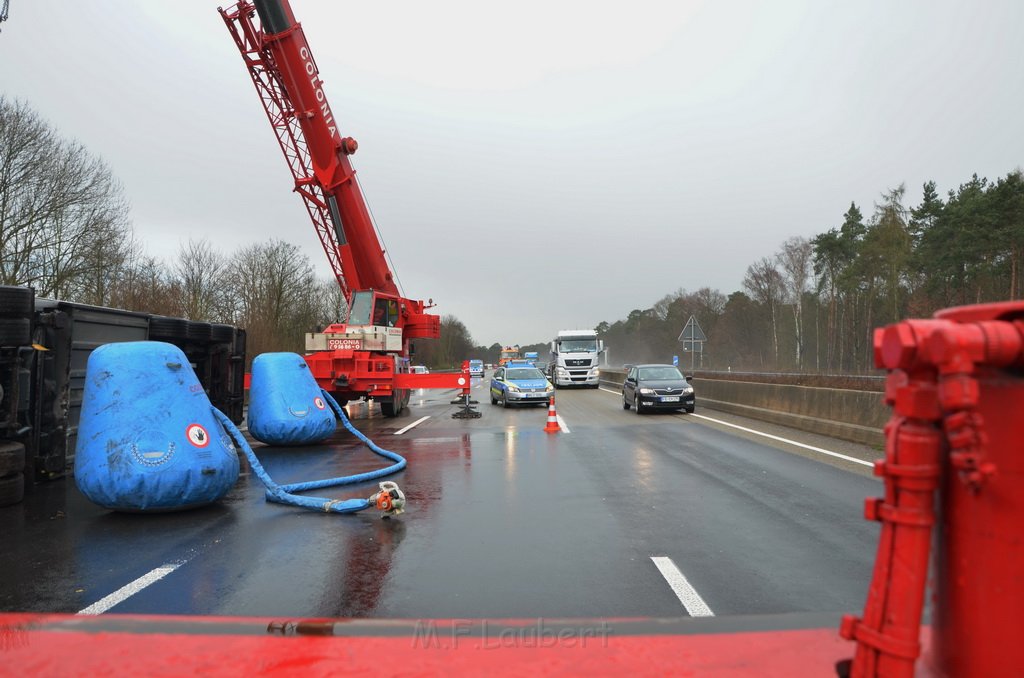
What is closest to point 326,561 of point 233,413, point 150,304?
point 233,413

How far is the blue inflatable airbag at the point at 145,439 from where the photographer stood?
20.0 feet

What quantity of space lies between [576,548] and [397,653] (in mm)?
3406

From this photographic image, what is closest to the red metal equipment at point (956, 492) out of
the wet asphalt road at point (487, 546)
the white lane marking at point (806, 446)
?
the wet asphalt road at point (487, 546)

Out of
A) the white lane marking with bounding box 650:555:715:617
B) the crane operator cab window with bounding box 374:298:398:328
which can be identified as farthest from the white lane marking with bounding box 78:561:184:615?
the crane operator cab window with bounding box 374:298:398:328

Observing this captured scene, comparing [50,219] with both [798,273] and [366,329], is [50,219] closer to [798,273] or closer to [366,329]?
[366,329]

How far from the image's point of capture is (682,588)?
427 cm

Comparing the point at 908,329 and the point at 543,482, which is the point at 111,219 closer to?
the point at 543,482

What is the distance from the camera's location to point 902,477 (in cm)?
151

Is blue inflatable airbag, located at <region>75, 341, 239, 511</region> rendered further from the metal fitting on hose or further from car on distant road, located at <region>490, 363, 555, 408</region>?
car on distant road, located at <region>490, 363, 555, 408</region>

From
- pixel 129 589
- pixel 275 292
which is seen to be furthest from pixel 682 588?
pixel 275 292

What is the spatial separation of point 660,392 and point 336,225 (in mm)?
10642

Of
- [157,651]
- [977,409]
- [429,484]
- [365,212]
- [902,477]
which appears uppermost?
[365,212]

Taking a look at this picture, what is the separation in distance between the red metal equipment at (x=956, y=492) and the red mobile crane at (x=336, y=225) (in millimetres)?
15029

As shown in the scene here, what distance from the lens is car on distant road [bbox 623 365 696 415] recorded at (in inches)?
711
